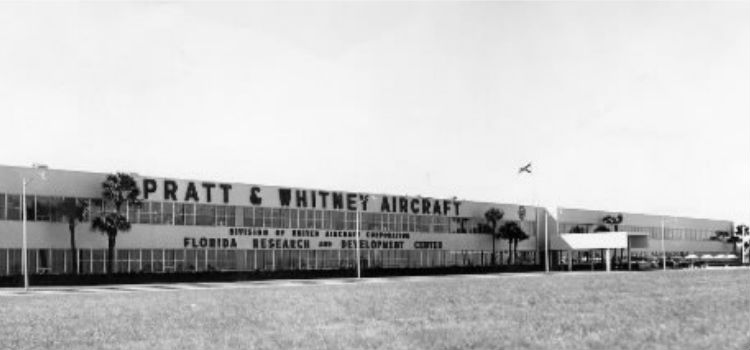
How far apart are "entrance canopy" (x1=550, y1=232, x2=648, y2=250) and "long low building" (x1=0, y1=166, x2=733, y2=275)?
2.39ft

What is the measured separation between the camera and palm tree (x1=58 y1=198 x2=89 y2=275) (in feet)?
203

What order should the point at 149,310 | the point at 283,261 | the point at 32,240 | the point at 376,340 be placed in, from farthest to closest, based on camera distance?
Result: the point at 283,261, the point at 32,240, the point at 149,310, the point at 376,340

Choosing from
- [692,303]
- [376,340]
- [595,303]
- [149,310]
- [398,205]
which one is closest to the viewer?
[376,340]

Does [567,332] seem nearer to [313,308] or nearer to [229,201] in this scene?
[313,308]

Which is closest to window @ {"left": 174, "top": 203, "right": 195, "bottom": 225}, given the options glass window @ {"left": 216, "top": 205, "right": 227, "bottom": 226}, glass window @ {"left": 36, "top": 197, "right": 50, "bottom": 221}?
glass window @ {"left": 216, "top": 205, "right": 227, "bottom": 226}

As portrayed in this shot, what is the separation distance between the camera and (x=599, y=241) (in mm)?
102312

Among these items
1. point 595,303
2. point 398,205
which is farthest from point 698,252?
point 595,303

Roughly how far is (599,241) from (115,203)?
188ft

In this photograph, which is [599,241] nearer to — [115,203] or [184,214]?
[184,214]

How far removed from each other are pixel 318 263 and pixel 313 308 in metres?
56.4

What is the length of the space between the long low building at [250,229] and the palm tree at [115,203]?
85 cm

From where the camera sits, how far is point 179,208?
7038 cm

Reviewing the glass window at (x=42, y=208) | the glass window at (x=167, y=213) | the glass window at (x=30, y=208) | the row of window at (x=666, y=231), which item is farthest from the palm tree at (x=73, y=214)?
the row of window at (x=666, y=231)

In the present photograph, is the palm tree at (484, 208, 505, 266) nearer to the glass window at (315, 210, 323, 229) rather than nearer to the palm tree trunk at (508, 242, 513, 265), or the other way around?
the palm tree trunk at (508, 242, 513, 265)
